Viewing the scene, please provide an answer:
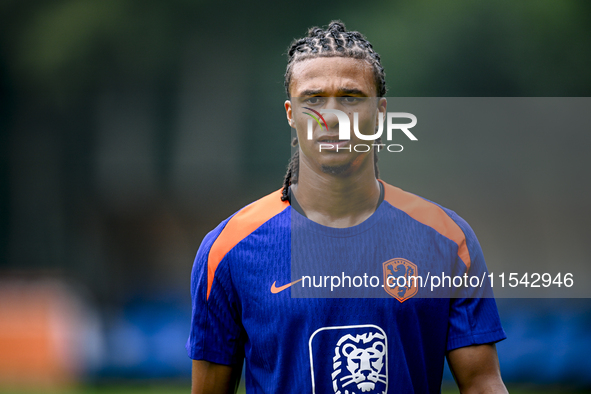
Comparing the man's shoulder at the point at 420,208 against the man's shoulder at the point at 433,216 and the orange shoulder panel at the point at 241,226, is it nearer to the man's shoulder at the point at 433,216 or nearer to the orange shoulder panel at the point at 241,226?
the man's shoulder at the point at 433,216

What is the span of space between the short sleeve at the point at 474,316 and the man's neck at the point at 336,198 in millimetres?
396

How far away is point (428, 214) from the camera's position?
1.95 meters

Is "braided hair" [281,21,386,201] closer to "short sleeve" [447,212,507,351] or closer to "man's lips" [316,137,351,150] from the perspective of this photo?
"man's lips" [316,137,351,150]

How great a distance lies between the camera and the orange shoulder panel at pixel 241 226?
1892 mm

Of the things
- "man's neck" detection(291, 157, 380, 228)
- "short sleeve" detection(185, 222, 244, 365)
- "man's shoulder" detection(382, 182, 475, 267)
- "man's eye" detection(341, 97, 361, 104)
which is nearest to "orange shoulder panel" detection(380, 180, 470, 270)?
"man's shoulder" detection(382, 182, 475, 267)

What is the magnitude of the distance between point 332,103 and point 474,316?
87 centimetres

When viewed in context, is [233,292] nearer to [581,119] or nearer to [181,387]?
[581,119]

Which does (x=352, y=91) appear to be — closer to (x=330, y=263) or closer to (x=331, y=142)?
(x=331, y=142)

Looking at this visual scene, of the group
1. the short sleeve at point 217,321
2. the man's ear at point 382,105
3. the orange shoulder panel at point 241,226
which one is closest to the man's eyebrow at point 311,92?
the man's ear at point 382,105

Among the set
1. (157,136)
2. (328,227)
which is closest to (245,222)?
(328,227)

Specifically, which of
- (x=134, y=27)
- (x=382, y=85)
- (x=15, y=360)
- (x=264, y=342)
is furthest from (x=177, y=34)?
(x=264, y=342)

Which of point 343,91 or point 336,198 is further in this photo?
point 336,198

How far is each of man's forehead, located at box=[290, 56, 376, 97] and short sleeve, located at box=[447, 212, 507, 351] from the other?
0.71 metres

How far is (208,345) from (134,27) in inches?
192
